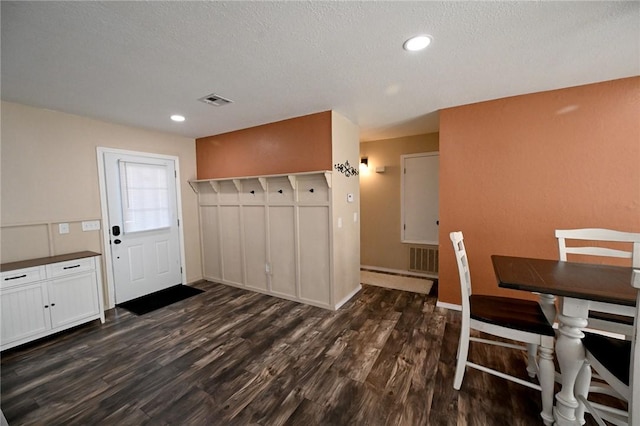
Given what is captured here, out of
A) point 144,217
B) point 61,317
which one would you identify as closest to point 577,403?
point 61,317

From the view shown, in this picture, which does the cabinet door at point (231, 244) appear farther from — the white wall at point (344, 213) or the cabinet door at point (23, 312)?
the cabinet door at point (23, 312)

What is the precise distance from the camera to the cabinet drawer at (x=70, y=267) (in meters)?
2.60

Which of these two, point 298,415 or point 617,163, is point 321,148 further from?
point 617,163

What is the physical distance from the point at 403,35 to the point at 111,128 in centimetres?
382

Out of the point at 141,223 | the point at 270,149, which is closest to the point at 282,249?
the point at 270,149

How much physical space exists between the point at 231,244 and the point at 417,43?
3598 mm

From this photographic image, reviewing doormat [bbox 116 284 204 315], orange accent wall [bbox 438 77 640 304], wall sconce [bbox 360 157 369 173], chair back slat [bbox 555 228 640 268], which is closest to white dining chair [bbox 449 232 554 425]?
chair back slat [bbox 555 228 640 268]

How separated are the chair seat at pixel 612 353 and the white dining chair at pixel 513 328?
17 cm

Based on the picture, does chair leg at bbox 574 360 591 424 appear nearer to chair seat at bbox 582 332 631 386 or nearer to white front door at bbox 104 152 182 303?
chair seat at bbox 582 332 631 386

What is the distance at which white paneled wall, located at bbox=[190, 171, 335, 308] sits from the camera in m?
3.22

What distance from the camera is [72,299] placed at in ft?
8.93

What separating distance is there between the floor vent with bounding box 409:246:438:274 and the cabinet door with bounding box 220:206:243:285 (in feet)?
9.81

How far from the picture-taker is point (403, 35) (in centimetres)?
164

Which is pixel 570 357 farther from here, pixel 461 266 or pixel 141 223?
pixel 141 223
